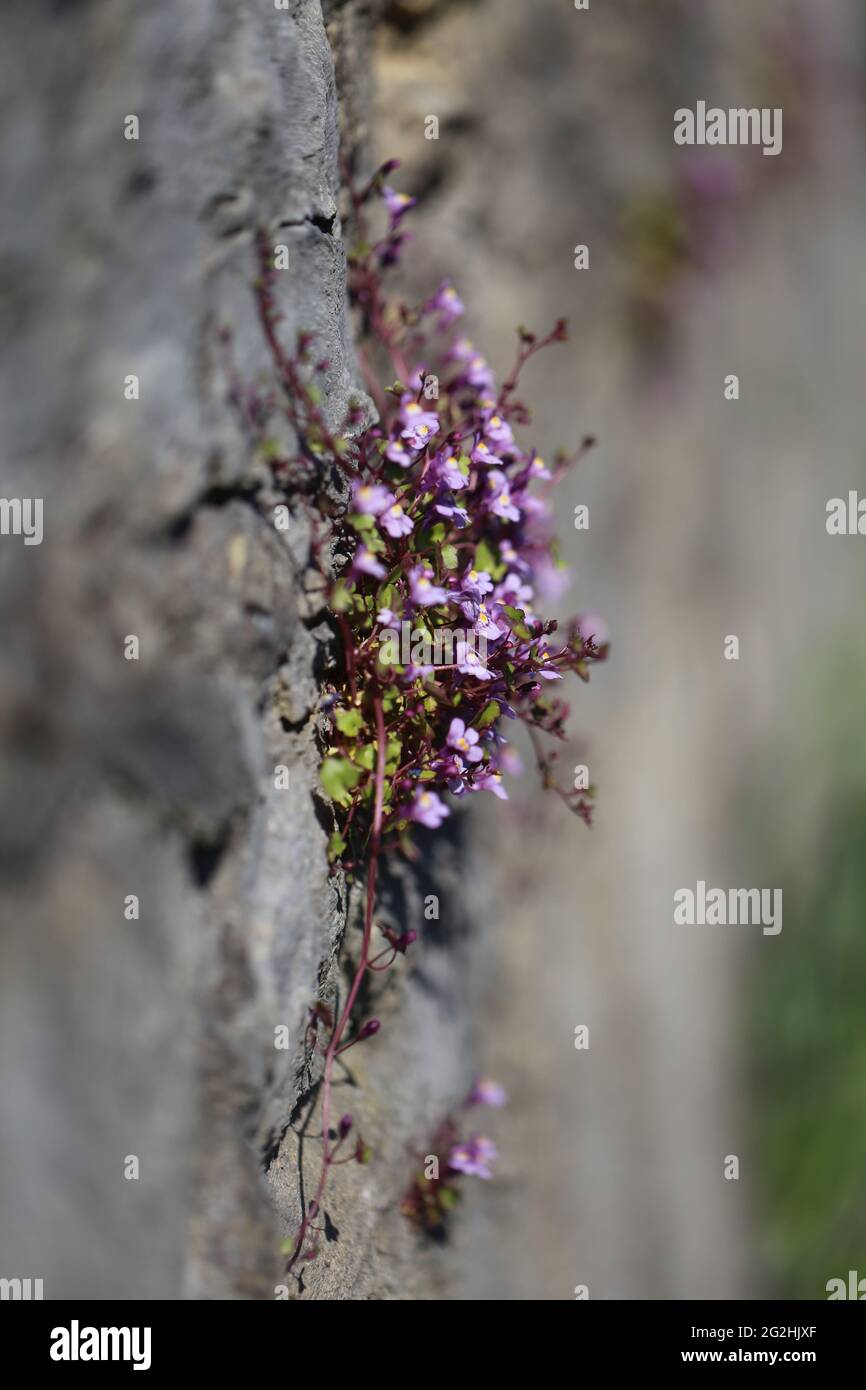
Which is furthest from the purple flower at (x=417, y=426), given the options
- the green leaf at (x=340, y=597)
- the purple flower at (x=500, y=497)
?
the green leaf at (x=340, y=597)

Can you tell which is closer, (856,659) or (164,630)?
(164,630)

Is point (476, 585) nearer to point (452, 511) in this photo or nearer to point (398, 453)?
point (452, 511)

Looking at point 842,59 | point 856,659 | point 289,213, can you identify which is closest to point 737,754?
point 856,659

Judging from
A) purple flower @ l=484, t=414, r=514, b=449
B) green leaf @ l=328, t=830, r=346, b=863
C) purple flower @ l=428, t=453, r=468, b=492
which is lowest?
green leaf @ l=328, t=830, r=346, b=863

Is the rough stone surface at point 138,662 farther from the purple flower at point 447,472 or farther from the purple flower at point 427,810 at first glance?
the purple flower at point 447,472

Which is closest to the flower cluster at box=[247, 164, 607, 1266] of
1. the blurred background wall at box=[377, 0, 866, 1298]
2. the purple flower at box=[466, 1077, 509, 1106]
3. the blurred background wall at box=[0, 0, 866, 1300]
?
the blurred background wall at box=[0, 0, 866, 1300]

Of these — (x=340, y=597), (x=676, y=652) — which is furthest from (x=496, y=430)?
(x=676, y=652)

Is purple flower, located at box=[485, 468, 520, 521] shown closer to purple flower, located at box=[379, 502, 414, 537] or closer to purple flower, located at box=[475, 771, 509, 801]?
purple flower, located at box=[379, 502, 414, 537]
